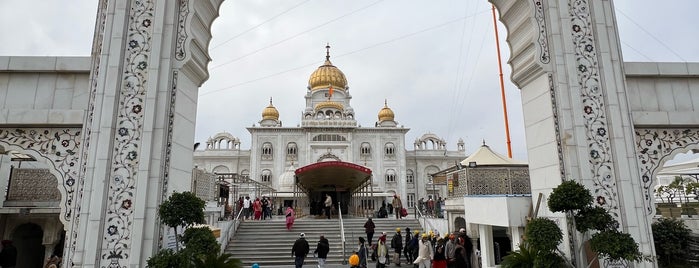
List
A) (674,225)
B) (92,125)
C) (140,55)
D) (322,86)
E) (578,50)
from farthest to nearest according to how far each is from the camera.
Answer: (322,86) → (674,225) → (578,50) → (140,55) → (92,125)

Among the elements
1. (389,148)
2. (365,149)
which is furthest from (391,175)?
(365,149)

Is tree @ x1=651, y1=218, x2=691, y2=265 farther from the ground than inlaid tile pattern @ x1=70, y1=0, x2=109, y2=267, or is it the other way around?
inlaid tile pattern @ x1=70, y1=0, x2=109, y2=267

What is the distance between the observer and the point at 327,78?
4522 centimetres

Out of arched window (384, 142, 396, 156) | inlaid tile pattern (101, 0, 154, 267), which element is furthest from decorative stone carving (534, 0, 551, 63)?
arched window (384, 142, 396, 156)

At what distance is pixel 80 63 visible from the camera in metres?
4.96

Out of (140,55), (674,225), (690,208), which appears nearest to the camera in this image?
(140,55)

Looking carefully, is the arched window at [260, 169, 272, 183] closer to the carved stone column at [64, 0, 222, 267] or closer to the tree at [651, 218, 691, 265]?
the carved stone column at [64, 0, 222, 267]

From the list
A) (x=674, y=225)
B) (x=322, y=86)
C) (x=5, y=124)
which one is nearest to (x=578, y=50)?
(x=674, y=225)

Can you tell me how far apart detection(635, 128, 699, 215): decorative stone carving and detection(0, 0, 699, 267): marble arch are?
1cm

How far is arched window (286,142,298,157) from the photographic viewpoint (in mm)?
38219

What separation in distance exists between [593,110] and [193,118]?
18.2ft

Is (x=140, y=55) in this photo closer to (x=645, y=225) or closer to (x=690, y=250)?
(x=645, y=225)

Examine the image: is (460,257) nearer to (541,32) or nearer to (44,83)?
(541,32)

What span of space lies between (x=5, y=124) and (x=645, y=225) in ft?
26.8
